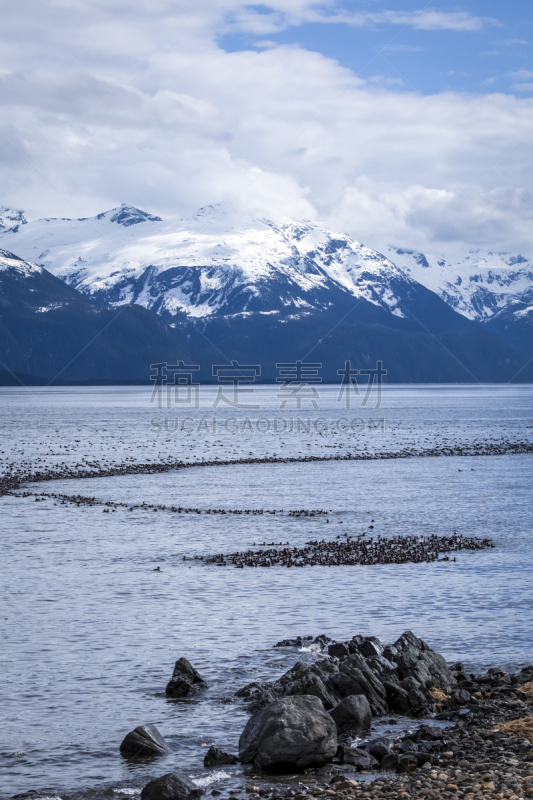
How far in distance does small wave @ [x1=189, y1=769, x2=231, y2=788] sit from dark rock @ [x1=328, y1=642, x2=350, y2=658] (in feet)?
21.1

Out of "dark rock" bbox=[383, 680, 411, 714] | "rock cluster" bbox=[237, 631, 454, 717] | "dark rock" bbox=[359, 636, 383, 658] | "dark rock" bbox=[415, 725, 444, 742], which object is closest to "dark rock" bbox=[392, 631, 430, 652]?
"dark rock" bbox=[359, 636, 383, 658]

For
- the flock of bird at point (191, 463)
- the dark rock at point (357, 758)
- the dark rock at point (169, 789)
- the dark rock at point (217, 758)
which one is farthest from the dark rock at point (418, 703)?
the flock of bird at point (191, 463)

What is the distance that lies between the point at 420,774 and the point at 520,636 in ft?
33.6

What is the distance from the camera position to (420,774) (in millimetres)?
15930

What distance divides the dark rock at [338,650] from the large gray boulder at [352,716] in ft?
11.5

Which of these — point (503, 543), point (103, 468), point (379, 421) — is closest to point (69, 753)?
point (503, 543)

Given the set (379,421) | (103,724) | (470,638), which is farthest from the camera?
(379,421)

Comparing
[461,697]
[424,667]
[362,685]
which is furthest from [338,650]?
[461,697]

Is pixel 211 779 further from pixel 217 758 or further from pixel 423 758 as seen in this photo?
pixel 423 758

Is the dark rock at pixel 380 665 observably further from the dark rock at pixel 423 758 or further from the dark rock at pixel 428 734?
the dark rock at pixel 423 758

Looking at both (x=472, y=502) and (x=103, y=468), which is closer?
(x=472, y=502)

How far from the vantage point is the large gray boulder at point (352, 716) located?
60.9 ft

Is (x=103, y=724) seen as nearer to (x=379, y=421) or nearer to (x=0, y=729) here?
(x=0, y=729)

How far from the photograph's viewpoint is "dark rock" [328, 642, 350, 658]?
22.4m
